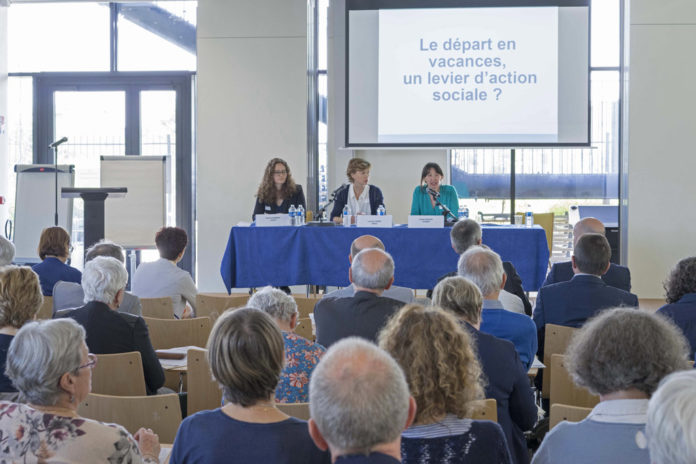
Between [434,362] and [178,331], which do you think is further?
[178,331]

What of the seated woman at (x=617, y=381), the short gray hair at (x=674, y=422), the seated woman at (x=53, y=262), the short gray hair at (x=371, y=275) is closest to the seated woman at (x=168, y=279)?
the seated woman at (x=53, y=262)

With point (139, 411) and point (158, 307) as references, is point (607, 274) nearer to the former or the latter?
point (158, 307)

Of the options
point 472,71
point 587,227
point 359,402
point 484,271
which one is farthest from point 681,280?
point 472,71

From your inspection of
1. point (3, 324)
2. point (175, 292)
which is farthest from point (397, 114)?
point (3, 324)

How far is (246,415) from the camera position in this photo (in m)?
1.78

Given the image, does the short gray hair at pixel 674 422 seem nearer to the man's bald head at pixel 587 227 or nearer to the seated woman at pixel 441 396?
the seated woman at pixel 441 396

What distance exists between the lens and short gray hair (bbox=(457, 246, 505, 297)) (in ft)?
10.4

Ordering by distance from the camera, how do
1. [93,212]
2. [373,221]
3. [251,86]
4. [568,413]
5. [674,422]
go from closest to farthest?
[674,422], [568,413], [93,212], [373,221], [251,86]

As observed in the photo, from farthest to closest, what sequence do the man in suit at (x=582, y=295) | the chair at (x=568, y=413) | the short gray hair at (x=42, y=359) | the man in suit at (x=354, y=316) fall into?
the man in suit at (x=582, y=295) → the man in suit at (x=354, y=316) → the chair at (x=568, y=413) → the short gray hair at (x=42, y=359)

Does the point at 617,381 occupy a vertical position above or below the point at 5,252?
below

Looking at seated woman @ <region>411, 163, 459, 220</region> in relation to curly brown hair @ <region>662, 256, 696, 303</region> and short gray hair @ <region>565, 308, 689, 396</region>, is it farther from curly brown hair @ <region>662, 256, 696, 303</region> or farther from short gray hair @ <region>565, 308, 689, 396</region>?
short gray hair @ <region>565, 308, 689, 396</region>

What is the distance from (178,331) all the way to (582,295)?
1989mm

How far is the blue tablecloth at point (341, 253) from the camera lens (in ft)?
21.0

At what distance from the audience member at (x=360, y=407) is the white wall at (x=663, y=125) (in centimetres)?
794
